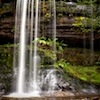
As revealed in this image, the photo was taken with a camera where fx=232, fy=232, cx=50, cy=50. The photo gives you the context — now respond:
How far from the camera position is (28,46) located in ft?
32.9

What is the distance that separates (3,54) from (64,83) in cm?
337

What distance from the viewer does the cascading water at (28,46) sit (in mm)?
8094

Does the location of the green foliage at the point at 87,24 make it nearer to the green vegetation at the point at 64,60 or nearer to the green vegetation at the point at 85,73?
the green vegetation at the point at 64,60

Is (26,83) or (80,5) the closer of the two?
(26,83)

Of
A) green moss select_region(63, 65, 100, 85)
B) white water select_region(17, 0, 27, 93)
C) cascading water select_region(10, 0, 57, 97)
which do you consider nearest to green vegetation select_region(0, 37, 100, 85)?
green moss select_region(63, 65, 100, 85)

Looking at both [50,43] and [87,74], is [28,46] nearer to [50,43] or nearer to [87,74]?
[50,43]

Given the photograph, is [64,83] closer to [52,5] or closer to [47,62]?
[47,62]

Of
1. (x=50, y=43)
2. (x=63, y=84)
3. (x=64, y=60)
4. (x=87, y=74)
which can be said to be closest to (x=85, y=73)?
(x=87, y=74)

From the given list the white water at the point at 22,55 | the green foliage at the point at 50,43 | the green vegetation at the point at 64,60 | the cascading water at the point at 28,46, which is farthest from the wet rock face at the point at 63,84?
the green foliage at the point at 50,43

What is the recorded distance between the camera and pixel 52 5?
36.0 feet

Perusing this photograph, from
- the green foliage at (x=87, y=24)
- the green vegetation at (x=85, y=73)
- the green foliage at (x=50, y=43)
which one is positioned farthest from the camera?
the green foliage at (x=87, y=24)

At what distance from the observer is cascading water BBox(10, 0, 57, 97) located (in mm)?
8094

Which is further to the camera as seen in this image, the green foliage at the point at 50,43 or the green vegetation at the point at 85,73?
the green foliage at the point at 50,43

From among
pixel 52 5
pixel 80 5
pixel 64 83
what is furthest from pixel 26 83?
pixel 80 5
